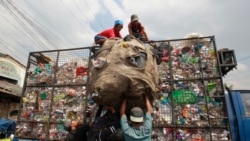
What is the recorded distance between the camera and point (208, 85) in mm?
3533

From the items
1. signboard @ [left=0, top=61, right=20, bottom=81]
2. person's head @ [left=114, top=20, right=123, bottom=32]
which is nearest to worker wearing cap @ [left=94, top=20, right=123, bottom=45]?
person's head @ [left=114, top=20, right=123, bottom=32]

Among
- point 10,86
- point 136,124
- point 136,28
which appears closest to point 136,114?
point 136,124

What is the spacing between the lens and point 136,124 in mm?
2484

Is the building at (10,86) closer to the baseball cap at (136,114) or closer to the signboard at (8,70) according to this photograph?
the signboard at (8,70)

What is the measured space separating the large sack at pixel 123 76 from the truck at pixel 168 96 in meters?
0.25

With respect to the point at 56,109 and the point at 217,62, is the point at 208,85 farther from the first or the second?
the point at 56,109

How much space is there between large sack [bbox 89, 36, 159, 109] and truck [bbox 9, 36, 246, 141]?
25 cm

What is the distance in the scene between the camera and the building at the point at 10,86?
12.9 meters

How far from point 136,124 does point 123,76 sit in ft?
1.96

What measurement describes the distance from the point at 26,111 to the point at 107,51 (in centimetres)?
264

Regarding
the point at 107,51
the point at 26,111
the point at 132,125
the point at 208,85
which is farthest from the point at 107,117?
the point at 26,111

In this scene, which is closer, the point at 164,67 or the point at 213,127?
the point at 213,127

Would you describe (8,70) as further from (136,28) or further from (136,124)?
(136,124)

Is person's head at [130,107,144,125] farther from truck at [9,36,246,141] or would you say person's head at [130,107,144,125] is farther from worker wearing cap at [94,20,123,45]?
worker wearing cap at [94,20,123,45]
